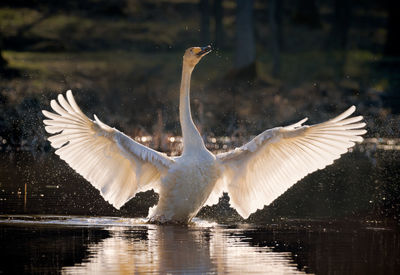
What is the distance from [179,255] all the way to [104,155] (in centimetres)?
234

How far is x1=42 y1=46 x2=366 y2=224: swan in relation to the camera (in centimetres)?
1040

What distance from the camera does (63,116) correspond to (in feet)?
34.2

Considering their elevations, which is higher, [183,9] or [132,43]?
[183,9]

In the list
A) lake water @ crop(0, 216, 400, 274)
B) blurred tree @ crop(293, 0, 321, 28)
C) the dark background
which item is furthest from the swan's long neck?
blurred tree @ crop(293, 0, 321, 28)

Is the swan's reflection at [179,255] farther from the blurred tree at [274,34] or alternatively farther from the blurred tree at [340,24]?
the blurred tree at [340,24]

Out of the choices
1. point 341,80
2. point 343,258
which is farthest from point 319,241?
point 341,80

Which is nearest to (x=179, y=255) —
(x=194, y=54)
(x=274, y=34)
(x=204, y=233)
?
(x=204, y=233)

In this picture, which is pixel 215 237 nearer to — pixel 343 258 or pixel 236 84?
pixel 343 258

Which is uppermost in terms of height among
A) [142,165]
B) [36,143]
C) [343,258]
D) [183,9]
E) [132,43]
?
[183,9]

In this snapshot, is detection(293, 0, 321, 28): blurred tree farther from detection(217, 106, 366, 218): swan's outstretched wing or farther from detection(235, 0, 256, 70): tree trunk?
detection(217, 106, 366, 218): swan's outstretched wing

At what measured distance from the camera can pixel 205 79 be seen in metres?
32.7

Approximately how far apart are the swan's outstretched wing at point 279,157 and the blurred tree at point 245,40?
20464mm

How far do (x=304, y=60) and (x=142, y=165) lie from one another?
93.3ft

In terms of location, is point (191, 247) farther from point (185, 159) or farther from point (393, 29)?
point (393, 29)
